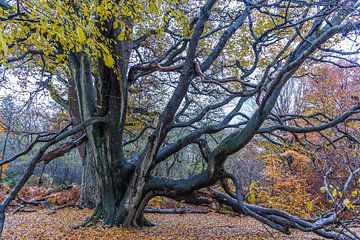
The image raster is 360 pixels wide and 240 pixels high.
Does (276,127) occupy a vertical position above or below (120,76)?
below

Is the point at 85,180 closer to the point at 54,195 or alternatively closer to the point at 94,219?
the point at 54,195

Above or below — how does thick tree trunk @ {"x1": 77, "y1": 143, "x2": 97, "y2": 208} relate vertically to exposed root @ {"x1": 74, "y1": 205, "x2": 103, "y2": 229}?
above

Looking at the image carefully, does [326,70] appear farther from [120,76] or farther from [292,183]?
[120,76]

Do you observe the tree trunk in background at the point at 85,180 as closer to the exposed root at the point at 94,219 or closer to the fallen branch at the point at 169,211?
the fallen branch at the point at 169,211

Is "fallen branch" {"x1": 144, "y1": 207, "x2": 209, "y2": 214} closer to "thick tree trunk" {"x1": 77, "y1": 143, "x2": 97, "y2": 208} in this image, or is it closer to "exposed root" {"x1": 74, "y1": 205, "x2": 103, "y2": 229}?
"thick tree trunk" {"x1": 77, "y1": 143, "x2": 97, "y2": 208}

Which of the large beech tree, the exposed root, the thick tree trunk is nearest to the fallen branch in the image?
the thick tree trunk

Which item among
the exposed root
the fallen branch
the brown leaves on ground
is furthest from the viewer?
the brown leaves on ground

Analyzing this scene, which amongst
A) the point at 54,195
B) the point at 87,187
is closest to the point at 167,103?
A: the point at 87,187

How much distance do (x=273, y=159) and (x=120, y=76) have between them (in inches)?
265

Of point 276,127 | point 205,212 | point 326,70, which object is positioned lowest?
point 205,212

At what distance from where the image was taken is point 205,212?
29.5 ft

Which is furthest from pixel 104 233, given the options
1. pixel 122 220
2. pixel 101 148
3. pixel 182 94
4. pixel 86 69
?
pixel 86 69

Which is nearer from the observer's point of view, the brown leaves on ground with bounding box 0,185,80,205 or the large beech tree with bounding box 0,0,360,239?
the large beech tree with bounding box 0,0,360,239

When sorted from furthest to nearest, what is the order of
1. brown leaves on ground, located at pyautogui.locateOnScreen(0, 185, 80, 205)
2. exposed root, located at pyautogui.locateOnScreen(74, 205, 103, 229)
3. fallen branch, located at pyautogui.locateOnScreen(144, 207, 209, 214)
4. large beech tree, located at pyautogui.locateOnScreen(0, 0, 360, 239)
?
brown leaves on ground, located at pyautogui.locateOnScreen(0, 185, 80, 205) → fallen branch, located at pyautogui.locateOnScreen(144, 207, 209, 214) → exposed root, located at pyautogui.locateOnScreen(74, 205, 103, 229) → large beech tree, located at pyautogui.locateOnScreen(0, 0, 360, 239)
